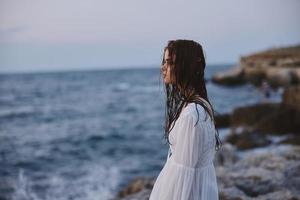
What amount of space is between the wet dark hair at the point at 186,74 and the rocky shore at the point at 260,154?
9.65ft

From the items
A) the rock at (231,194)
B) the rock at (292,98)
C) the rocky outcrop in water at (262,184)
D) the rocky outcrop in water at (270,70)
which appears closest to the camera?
the rock at (231,194)

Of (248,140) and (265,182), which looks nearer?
(265,182)

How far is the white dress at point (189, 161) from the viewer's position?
8.30ft

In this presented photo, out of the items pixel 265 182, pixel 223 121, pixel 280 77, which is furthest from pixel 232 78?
pixel 265 182

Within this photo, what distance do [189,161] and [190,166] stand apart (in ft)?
0.10

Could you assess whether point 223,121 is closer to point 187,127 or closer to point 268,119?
point 268,119

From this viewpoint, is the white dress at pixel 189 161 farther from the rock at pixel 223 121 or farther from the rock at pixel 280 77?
the rock at pixel 280 77

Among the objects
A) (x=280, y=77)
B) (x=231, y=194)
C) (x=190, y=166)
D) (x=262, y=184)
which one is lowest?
(x=280, y=77)

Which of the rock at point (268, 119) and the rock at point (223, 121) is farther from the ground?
the rock at point (268, 119)

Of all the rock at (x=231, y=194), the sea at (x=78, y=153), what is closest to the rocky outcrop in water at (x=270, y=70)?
the sea at (x=78, y=153)

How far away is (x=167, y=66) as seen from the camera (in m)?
2.67

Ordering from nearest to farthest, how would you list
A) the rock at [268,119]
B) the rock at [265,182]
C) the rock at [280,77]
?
the rock at [265,182]
the rock at [268,119]
the rock at [280,77]

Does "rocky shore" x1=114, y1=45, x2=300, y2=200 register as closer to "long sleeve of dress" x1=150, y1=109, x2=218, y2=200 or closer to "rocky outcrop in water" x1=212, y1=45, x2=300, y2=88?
"rocky outcrop in water" x1=212, y1=45, x2=300, y2=88

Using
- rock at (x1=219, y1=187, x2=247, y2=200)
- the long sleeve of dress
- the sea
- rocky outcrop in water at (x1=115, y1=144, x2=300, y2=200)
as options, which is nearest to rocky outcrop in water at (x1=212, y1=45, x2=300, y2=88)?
the sea
